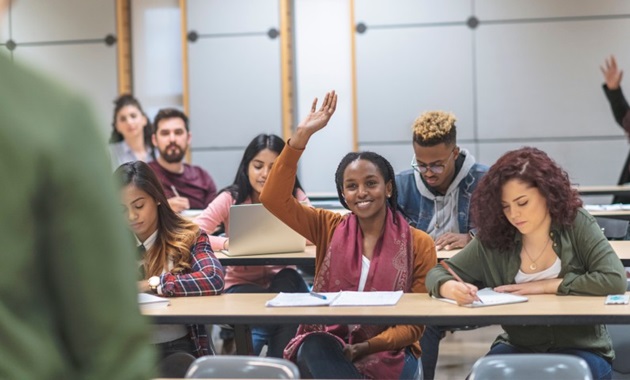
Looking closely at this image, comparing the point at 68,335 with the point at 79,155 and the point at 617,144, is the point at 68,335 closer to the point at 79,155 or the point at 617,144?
the point at 79,155

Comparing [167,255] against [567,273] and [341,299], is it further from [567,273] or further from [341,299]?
[567,273]

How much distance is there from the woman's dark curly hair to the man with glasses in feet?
2.87

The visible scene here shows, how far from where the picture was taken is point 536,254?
328 cm

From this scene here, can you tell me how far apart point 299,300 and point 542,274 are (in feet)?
2.71

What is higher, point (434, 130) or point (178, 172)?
point (434, 130)

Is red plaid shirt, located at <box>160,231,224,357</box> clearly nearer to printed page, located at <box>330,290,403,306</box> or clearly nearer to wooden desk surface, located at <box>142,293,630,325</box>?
wooden desk surface, located at <box>142,293,630,325</box>

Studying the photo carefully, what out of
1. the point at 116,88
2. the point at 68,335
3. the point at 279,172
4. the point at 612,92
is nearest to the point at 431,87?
the point at 612,92

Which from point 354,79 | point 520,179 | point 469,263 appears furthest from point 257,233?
point 354,79

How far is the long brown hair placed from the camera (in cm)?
355

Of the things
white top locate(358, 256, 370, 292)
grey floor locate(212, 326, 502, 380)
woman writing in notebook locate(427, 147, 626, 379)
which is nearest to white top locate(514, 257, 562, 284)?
woman writing in notebook locate(427, 147, 626, 379)

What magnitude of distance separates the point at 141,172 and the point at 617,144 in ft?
15.0

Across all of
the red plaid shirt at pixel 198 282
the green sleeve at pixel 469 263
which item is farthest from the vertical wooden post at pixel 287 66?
the green sleeve at pixel 469 263

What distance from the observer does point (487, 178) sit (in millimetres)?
3352

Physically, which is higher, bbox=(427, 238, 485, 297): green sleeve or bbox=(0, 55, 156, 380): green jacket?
bbox=(0, 55, 156, 380): green jacket
